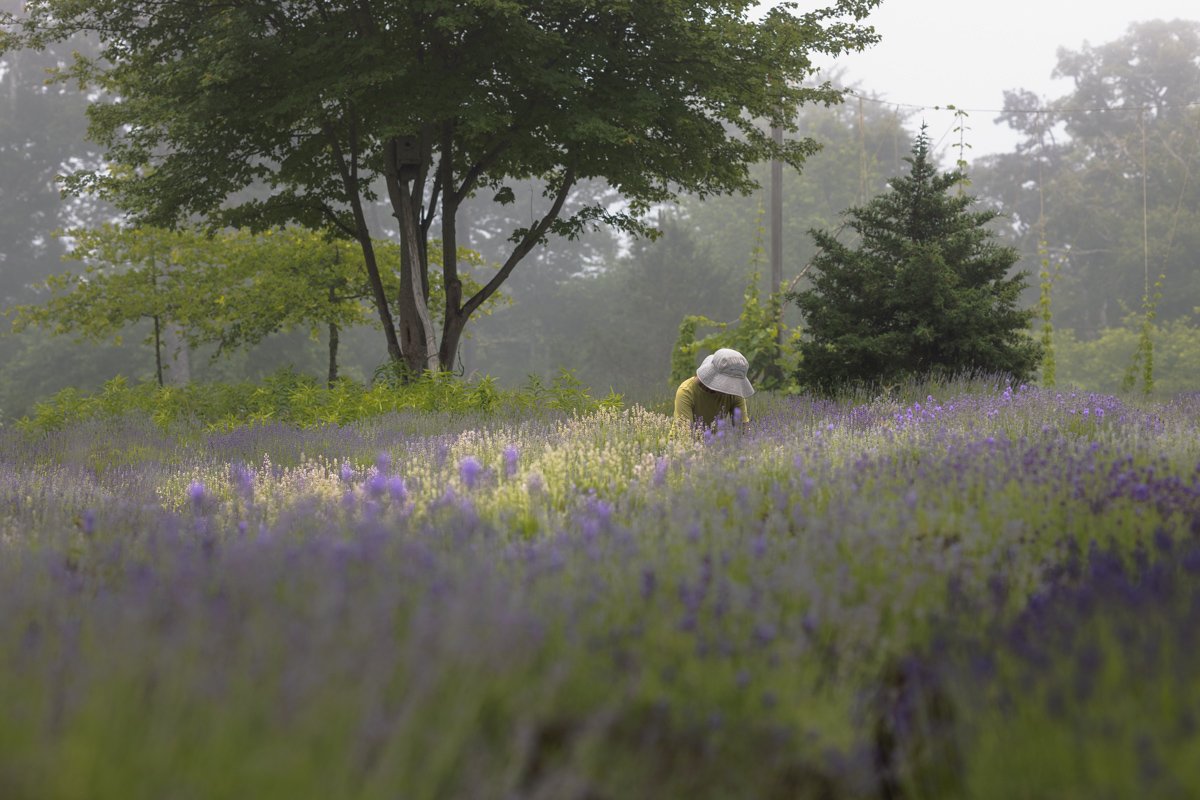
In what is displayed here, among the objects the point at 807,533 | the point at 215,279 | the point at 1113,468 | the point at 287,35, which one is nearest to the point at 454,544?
the point at 807,533

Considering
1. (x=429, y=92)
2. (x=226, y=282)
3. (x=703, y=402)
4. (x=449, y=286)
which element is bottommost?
(x=703, y=402)

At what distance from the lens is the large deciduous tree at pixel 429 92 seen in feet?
Result: 38.1

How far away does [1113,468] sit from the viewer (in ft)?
14.4

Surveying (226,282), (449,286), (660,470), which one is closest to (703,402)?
(660,470)

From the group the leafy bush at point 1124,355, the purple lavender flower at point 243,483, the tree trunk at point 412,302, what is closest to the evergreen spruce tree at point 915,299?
the tree trunk at point 412,302

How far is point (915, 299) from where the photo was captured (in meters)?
11.8

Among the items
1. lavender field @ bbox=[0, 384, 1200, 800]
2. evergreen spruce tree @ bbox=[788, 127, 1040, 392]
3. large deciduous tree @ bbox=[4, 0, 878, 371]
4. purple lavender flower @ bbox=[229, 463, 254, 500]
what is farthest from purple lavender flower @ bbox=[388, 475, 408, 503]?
evergreen spruce tree @ bbox=[788, 127, 1040, 392]

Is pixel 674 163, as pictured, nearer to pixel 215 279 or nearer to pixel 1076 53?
pixel 215 279

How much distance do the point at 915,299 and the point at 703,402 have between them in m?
5.11

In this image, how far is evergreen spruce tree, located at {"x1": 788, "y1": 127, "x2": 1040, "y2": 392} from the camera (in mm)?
11711

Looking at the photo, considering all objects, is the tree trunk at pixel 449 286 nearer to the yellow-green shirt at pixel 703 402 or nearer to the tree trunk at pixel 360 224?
the tree trunk at pixel 360 224

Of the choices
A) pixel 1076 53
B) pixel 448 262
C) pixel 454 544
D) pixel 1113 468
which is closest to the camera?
pixel 454 544

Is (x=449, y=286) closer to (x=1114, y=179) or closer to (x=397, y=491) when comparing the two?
(x=397, y=491)

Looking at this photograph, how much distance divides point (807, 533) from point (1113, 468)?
5.79ft
